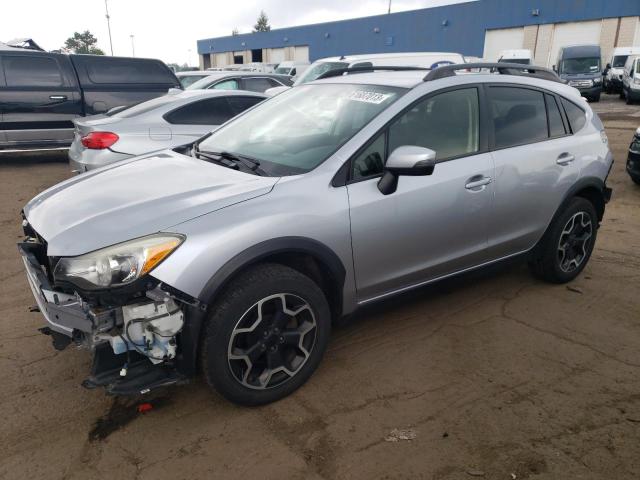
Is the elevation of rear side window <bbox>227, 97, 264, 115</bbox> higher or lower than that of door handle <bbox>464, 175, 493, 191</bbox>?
higher

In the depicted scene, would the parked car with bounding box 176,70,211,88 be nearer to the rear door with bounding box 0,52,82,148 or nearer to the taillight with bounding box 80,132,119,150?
the rear door with bounding box 0,52,82,148

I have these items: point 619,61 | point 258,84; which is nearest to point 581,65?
point 619,61

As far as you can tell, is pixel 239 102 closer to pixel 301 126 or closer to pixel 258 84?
pixel 301 126

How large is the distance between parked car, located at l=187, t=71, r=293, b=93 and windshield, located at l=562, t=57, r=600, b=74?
1750 centimetres

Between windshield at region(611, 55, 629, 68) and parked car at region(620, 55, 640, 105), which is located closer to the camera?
parked car at region(620, 55, 640, 105)

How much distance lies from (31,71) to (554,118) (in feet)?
26.8

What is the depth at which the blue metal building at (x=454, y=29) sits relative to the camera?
29.1m

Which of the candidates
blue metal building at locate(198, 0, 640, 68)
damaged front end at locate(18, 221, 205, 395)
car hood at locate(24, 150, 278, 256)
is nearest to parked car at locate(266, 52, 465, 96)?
car hood at locate(24, 150, 278, 256)

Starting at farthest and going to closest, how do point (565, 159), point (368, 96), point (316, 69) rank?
point (316, 69) < point (565, 159) < point (368, 96)

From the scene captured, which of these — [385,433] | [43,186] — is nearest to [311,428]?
[385,433]

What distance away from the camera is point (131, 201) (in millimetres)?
2676

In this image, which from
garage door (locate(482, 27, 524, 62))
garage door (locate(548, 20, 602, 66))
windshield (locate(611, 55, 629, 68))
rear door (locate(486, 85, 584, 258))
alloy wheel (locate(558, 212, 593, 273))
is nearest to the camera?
rear door (locate(486, 85, 584, 258))

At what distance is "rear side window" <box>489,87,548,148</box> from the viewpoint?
363cm

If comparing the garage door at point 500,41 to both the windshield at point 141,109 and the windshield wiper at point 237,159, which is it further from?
the windshield wiper at point 237,159
